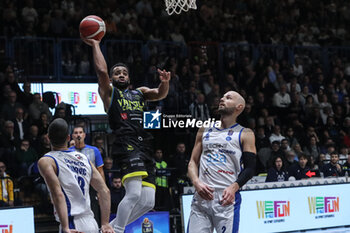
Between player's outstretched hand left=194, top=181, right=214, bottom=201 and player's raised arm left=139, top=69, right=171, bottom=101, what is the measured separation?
149 cm

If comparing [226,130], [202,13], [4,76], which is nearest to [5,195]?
[4,76]

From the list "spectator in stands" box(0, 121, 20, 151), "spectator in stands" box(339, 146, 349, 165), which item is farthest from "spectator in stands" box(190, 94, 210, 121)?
"spectator in stands" box(0, 121, 20, 151)

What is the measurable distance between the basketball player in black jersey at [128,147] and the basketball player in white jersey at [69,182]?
5.21 ft

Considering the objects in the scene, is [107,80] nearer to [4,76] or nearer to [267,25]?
[4,76]

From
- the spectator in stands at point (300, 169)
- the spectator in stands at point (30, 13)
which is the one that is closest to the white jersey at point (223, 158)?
the spectator in stands at point (300, 169)

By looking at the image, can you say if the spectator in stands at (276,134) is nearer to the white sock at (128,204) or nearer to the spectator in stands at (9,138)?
the spectator in stands at (9,138)

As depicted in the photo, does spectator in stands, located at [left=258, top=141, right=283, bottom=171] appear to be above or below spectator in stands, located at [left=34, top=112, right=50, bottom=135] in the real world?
below

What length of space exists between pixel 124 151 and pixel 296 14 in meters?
13.3

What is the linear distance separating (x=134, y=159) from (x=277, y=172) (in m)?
6.24

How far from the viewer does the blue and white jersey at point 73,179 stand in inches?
198

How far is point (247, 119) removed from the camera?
14.2 meters

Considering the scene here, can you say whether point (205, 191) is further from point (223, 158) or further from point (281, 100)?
point (281, 100)

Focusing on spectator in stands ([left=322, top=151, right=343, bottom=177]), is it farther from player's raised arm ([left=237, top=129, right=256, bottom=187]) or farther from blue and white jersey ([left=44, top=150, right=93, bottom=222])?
blue and white jersey ([left=44, top=150, right=93, bottom=222])

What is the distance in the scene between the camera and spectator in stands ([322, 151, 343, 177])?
13.1m
